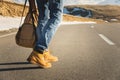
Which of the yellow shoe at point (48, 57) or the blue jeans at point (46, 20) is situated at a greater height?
the blue jeans at point (46, 20)

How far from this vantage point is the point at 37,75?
5406 mm

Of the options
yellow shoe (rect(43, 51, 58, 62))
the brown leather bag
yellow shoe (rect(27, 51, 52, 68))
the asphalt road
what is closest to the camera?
the asphalt road

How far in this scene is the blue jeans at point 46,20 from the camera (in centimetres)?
604

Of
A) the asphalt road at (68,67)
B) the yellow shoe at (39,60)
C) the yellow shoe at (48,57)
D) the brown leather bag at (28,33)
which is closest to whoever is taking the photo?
the asphalt road at (68,67)

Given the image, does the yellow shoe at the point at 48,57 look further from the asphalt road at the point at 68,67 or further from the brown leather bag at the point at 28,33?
the brown leather bag at the point at 28,33

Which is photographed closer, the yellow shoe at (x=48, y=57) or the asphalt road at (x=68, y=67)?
the asphalt road at (x=68, y=67)

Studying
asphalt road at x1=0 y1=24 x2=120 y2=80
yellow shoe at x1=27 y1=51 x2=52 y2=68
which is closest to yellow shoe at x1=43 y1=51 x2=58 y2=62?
asphalt road at x1=0 y1=24 x2=120 y2=80

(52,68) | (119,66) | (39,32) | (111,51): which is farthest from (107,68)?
(111,51)

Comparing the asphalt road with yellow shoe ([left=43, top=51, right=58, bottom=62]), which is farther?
yellow shoe ([left=43, top=51, right=58, bottom=62])

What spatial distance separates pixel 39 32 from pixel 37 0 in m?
0.56

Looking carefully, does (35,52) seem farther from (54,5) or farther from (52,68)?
(54,5)

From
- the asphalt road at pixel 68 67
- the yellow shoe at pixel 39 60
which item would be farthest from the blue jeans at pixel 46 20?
the asphalt road at pixel 68 67

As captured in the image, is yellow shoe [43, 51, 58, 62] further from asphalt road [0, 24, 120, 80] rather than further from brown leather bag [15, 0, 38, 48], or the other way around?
brown leather bag [15, 0, 38, 48]

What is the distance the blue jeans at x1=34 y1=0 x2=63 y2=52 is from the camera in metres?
6.04
